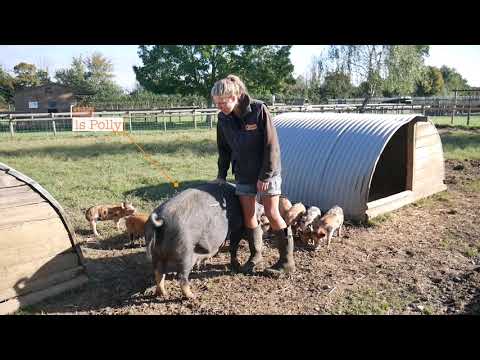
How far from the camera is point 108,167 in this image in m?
11.4

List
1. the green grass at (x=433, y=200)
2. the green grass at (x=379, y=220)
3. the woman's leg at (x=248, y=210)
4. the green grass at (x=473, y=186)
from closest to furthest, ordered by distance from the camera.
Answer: the woman's leg at (x=248, y=210) → the green grass at (x=379, y=220) → the green grass at (x=433, y=200) → the green grass at (x=473, y=186)

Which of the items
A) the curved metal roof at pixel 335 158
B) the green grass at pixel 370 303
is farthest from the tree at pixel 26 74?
the green grass at pixel 370 303

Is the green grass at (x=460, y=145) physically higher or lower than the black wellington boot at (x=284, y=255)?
higher

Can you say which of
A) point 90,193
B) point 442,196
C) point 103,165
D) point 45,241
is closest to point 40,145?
point 103,165

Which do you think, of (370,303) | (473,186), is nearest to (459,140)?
(473,186)

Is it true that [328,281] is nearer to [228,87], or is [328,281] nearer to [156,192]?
[228,87]

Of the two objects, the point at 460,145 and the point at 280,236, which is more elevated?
the point at 460,145

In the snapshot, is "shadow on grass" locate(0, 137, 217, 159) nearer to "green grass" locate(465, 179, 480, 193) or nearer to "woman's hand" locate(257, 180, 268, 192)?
"green grass" locate(465, 179, 480, 193)

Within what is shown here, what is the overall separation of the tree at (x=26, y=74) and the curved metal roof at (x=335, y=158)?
59062 mm

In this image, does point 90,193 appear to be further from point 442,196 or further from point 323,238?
point 442,196

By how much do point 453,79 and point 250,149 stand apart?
72752 mm

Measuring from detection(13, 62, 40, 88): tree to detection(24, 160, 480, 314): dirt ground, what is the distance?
60051 mm

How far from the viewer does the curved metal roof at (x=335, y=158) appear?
265 inches

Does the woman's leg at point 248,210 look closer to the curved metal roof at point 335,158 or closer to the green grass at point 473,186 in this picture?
the curved metal roof at point 335,158
